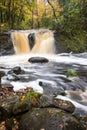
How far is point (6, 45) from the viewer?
62.2ft

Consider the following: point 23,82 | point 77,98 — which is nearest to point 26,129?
point 77,98

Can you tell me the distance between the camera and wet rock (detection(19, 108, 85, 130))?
14.8 ft

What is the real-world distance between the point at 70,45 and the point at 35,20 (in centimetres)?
2437

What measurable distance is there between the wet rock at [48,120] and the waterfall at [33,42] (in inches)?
586

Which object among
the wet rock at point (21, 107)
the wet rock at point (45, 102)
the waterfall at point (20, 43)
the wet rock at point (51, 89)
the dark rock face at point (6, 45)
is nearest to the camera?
the wet rock at point (21, 107)

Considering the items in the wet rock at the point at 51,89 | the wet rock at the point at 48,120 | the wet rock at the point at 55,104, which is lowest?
the wet rock at the point at 51,89

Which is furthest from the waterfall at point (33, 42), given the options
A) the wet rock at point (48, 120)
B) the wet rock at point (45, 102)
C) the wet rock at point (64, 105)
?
the wet rock at point (48, 120)

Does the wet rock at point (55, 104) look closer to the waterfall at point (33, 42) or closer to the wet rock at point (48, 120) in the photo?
the wet rock at point (48, 120)

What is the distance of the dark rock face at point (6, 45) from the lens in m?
18.6

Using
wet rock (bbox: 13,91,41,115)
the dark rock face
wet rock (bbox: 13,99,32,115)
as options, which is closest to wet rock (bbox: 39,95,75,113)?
wet rock (bbox: 13,91,41,115)

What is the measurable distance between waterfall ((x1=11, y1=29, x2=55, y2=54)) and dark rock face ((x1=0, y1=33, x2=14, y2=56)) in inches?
18.4

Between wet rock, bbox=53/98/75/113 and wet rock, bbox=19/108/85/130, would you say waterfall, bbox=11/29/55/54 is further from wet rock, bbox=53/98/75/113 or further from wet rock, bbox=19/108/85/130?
wet rock, bbox=19/108/85/130

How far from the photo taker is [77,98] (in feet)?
25.6

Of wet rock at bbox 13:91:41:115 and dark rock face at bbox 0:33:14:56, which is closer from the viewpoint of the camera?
wet rock at bbox 13:91:41:115
